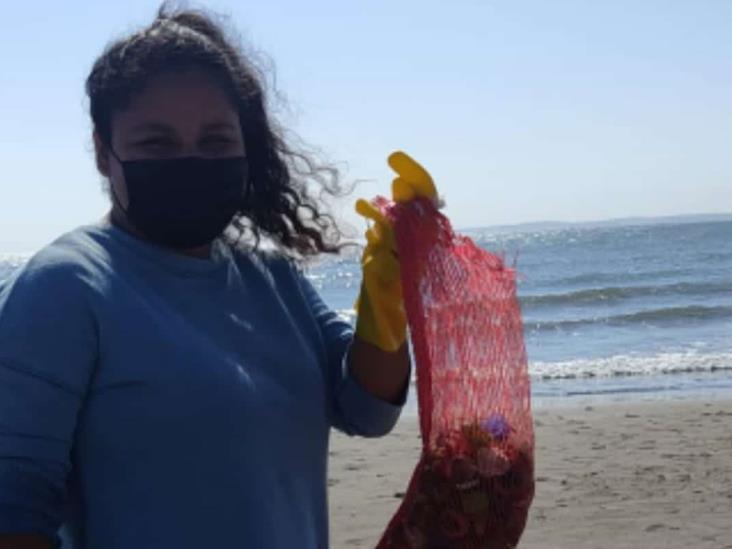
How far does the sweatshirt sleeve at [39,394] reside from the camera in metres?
1.65

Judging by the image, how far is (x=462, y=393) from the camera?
207cm

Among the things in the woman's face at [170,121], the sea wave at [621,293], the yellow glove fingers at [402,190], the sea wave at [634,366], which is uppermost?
the woman's face at [170,121]

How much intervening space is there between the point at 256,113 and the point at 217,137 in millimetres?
145

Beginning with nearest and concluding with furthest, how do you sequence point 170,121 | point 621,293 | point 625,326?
point 170,121 < point 625,326 < point 621,293

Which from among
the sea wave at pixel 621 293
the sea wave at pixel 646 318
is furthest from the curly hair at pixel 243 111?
the sea wave at pixel 621 293

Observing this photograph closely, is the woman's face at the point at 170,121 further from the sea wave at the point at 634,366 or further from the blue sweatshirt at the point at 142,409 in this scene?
the sea wave at the point at 634,366

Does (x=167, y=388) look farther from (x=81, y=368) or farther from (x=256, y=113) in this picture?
(x=256, y=113)

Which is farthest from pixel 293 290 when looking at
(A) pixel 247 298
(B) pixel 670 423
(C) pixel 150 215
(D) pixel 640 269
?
(D) pixel 640 269

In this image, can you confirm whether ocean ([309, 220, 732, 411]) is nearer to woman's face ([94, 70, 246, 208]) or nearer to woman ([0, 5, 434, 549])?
woman ([0, 5, 434, 549])

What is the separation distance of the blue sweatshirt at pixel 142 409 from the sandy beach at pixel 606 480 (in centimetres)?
428

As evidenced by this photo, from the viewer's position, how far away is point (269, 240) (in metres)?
2.20

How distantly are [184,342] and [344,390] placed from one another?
1.23ft

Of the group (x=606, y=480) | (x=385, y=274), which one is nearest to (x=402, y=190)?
(x=385, y=274)

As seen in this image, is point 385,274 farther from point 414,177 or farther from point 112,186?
point 112,186
